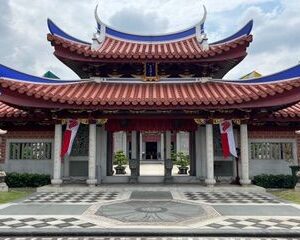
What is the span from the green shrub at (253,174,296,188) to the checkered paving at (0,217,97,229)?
351 inches

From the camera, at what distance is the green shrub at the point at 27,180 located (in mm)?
13883

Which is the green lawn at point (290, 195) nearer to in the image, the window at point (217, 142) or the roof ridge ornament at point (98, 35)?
the window at point (217, 142)

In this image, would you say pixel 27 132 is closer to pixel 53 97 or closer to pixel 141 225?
pixel 53 97

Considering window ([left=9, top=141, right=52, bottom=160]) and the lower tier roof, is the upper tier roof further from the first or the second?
window ([left=9, top=141, right=52, bottom=160])

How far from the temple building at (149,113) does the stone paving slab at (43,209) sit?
11.1 ft

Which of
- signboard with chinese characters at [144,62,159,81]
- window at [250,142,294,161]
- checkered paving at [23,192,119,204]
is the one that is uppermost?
signboard with chinese characters at [144,62,159,81]

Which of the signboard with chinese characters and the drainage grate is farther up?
the signboard with chinese characters

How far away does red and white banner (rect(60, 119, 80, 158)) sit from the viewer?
13.1 m

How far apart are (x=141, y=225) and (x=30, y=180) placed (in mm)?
8434

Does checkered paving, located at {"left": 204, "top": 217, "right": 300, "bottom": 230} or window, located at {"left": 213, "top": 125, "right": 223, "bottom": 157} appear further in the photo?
window, located at {"left": 213, "top": 125, "right": 223, "bottom": 157}

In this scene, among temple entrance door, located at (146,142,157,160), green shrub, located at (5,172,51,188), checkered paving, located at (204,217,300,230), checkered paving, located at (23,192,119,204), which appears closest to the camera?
checkered paving, located at (204,217,300,230)

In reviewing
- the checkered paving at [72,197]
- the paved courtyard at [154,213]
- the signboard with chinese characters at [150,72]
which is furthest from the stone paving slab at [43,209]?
the signboard with chinese characters at [150,72]

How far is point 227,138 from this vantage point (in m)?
13.1

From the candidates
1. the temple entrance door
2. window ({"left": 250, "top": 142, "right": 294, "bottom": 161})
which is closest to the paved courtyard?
window ({"left": 250, "top": 142, "right": 294, "bottom": 161})
